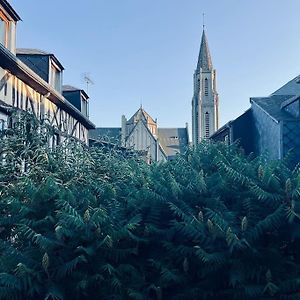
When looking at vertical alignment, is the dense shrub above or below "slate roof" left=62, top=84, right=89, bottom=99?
below

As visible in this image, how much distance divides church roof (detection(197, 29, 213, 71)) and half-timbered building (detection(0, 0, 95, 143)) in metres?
40.7

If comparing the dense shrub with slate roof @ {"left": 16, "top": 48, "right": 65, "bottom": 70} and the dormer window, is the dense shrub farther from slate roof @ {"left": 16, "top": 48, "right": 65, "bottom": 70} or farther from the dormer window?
the dormer window

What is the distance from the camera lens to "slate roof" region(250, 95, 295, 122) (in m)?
16.6

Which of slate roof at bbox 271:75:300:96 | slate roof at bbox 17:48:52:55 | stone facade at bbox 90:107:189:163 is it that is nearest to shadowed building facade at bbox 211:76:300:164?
slate roof at bbox 271:75:300:96

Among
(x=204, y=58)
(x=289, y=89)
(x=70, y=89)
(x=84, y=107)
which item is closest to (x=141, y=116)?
(x=204, y=58)

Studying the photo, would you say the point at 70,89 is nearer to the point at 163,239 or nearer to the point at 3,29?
the point at 3,29

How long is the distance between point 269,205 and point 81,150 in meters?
3.51

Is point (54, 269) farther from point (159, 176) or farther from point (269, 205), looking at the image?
point (269, 205)

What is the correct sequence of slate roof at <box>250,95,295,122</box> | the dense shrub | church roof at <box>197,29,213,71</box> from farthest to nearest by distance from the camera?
church roof at <box>197,29,213,71</box>, slate roof at <box>250,95,295,122</box>, the dense shrub

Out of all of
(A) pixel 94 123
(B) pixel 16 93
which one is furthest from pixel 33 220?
(A) pixel 94 123

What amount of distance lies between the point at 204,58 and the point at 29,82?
156ft

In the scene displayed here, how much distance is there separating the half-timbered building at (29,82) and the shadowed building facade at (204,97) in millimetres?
38412

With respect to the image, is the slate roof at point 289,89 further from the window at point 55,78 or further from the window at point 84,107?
the window at point 55,78

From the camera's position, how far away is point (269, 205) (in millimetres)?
4363
